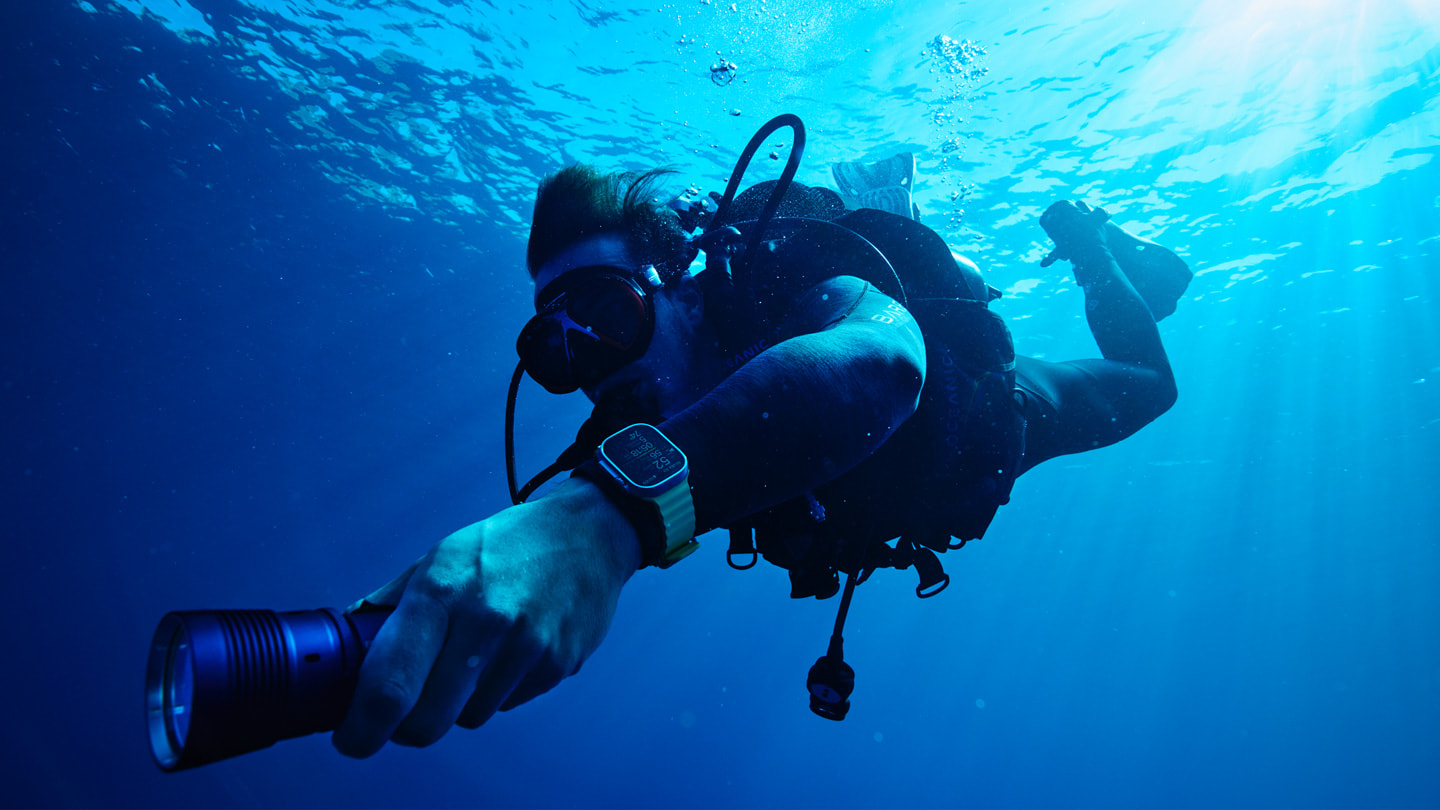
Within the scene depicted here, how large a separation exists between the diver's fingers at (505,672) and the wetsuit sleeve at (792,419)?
0.36 m

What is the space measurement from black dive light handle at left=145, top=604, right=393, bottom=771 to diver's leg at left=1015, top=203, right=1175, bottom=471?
350 cm

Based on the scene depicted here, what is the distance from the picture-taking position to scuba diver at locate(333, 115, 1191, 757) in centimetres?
82

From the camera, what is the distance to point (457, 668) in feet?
2.57

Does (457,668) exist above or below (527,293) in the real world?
above

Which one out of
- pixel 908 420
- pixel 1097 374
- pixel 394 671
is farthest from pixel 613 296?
pixel 1097 374

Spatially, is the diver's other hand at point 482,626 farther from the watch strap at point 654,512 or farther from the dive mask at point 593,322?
the dive mask at point 593,322

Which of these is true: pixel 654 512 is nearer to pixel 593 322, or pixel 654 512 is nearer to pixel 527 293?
pixel 593 322

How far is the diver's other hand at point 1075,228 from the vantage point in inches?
185

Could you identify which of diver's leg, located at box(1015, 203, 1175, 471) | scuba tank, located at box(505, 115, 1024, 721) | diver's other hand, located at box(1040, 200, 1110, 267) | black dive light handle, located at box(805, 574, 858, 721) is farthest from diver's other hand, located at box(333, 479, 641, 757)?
diver's other hand, located at box(1040, 200, 1110, 267)

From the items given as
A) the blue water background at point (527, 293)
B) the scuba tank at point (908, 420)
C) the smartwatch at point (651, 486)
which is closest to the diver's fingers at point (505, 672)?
the smartwatch at point (651, 486)

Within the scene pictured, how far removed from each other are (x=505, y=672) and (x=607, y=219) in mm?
2045

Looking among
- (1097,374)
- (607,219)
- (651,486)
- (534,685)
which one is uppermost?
(607,219)

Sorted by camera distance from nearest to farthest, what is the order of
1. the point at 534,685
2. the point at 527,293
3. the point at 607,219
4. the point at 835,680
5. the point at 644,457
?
1. the point at 534,685
2. the point at 644,457
3. the point at 607,219
4. the point at 835,680
5. the point at 527,293

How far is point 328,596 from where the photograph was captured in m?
67.2
